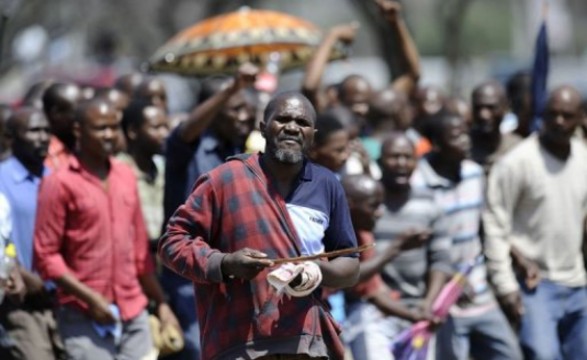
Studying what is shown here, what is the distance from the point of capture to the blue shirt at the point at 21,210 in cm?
985

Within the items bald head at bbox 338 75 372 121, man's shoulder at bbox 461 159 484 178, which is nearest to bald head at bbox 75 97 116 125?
man's shoulder at bbox 461 159 484 178

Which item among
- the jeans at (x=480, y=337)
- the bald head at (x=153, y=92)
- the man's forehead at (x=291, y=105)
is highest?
the man's forehead at (x=291, y=105)

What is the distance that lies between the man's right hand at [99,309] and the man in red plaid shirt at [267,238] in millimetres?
1722

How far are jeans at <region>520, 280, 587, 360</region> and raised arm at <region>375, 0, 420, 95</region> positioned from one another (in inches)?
103

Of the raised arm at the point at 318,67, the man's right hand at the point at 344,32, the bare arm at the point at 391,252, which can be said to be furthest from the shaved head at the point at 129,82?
the bare arm at the point at 391,252

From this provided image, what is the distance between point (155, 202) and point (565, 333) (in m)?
2.81

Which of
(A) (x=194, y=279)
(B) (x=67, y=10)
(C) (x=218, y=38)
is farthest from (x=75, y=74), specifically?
(A) (x=194, y=279)

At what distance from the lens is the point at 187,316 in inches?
398

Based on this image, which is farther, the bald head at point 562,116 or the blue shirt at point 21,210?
the bald head at point 562,116

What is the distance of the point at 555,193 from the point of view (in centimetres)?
1078

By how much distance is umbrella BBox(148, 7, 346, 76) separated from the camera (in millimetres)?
12977

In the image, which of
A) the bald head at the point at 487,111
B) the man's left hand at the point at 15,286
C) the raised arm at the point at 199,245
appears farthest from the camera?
the bald head at the point at 487,111

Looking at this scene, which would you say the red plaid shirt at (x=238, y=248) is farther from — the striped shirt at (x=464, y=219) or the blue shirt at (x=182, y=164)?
the striped shirt at (x=464, y=219)

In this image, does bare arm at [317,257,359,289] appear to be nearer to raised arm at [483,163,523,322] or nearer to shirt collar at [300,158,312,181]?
shirt collar at [300,158,312,181]
